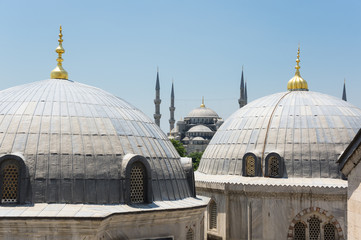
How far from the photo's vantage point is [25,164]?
41.5ft

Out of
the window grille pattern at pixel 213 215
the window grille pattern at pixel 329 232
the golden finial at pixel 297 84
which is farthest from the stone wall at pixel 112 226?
the golden finial at pixel 297 84

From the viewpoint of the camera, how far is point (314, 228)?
1941 centimetres

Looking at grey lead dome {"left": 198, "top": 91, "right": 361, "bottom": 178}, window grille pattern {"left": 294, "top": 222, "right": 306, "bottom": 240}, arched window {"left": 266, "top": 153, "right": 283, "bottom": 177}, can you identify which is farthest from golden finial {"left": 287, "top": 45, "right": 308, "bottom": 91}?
window grille pattern {"left": 294, "top": 222, "right": 306, "bottom": 240}

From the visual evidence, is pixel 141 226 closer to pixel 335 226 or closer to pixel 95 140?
pixel 95 140

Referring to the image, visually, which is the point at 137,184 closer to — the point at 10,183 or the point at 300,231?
the point at 10,183

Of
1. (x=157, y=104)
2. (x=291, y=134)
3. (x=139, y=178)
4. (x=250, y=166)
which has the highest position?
(x=157, y=104)

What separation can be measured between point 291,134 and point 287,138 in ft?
0.84

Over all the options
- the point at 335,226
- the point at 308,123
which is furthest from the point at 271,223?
the point at 308,123

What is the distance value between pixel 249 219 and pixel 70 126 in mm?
9318

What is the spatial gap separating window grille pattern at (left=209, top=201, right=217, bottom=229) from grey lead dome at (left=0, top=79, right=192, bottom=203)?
644 cm

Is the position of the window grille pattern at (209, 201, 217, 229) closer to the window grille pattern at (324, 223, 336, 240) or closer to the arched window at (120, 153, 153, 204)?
the window grille pattern at (324, 223, 336, 240)

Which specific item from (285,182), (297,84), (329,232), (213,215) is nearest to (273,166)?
(285,182)

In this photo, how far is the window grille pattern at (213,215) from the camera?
71.4ft

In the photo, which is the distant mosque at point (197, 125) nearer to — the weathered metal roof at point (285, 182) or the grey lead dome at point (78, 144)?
the weathered metal roof at point (285, 182)
